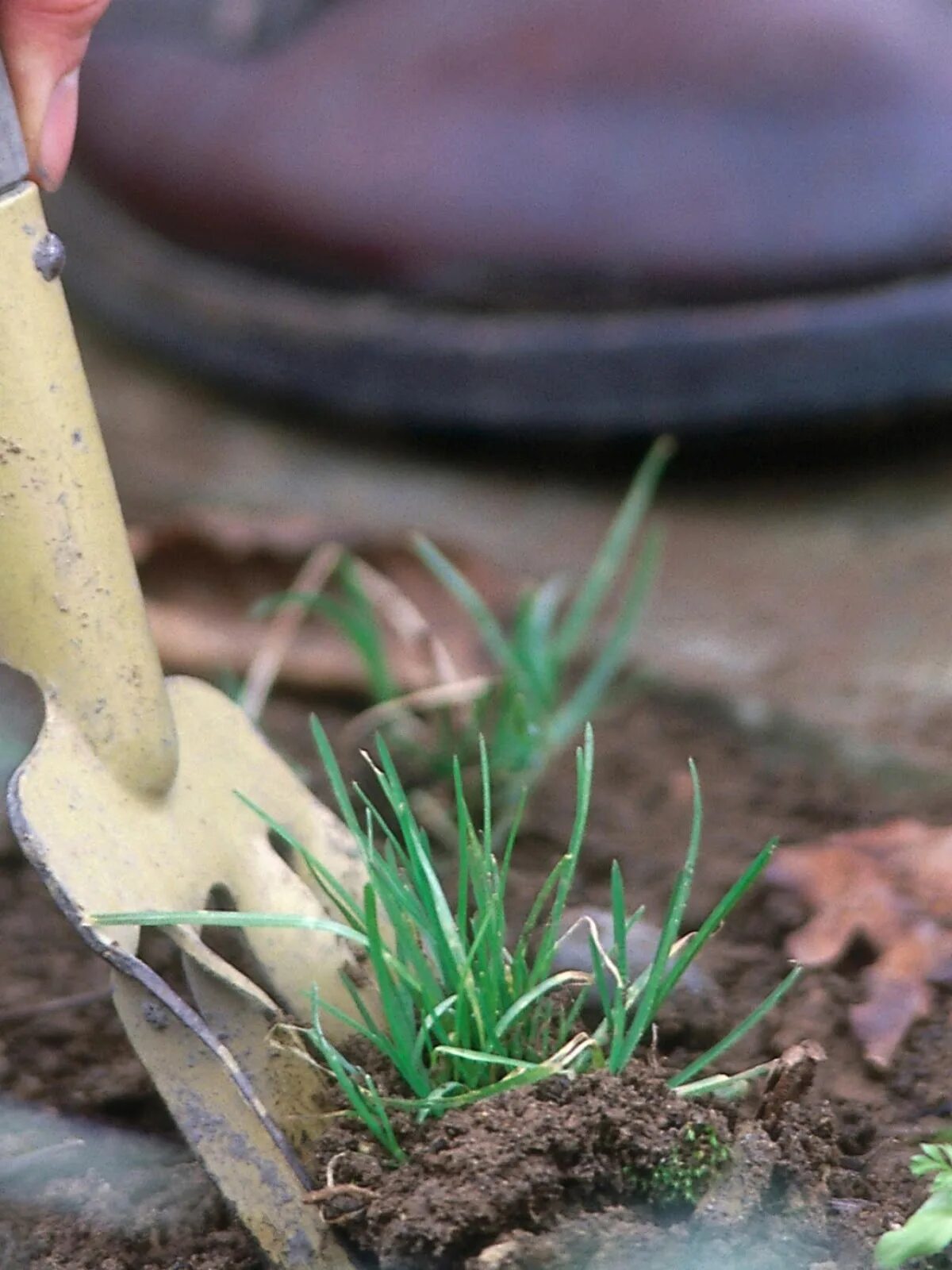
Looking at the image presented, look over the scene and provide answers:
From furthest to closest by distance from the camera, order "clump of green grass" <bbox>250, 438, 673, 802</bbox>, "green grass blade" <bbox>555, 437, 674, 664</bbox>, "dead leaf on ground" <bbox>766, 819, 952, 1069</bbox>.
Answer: "green grass blade" <bbox>555, 437, 674, 664</bbox>, "clump of green grass" <bbox>250, 438, 673, 802</bbox>, "dead leaf on ground" <bbox>766, 819, 952, 1069</bbox>

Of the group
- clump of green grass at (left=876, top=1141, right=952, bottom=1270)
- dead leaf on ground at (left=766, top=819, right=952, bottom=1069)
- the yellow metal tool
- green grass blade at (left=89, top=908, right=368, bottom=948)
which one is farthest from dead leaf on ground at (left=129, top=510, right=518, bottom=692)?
clump of green grass at (left=876, top=1141, right=952, bottom=1270)

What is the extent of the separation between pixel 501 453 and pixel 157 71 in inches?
29.0

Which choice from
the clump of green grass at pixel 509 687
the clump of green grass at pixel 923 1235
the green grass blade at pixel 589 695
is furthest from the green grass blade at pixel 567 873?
the green grass blade at pixel 589 695

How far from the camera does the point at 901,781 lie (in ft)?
4.29

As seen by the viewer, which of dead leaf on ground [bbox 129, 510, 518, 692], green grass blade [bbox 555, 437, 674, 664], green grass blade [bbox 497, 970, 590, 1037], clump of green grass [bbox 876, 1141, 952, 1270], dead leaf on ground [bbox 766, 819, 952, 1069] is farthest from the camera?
dead leaf on ground [bbox 129, 510, 518, 692]

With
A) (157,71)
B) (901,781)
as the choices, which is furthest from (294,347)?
(901,781)

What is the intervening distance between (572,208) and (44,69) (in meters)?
1.07

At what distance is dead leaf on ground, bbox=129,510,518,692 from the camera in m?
1.54

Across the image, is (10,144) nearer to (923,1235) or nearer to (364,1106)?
(364,1106)

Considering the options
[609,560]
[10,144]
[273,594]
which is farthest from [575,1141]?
[273,594]

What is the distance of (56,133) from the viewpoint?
875 mm

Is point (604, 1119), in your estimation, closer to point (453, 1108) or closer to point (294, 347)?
point (453, 1108)

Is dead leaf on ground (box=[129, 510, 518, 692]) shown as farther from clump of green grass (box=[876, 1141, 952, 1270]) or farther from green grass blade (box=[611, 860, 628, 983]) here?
clump of green grass (box=[876, 1141, 952, 1270])

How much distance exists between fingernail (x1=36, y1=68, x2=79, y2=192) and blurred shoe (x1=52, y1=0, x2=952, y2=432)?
1015mm
